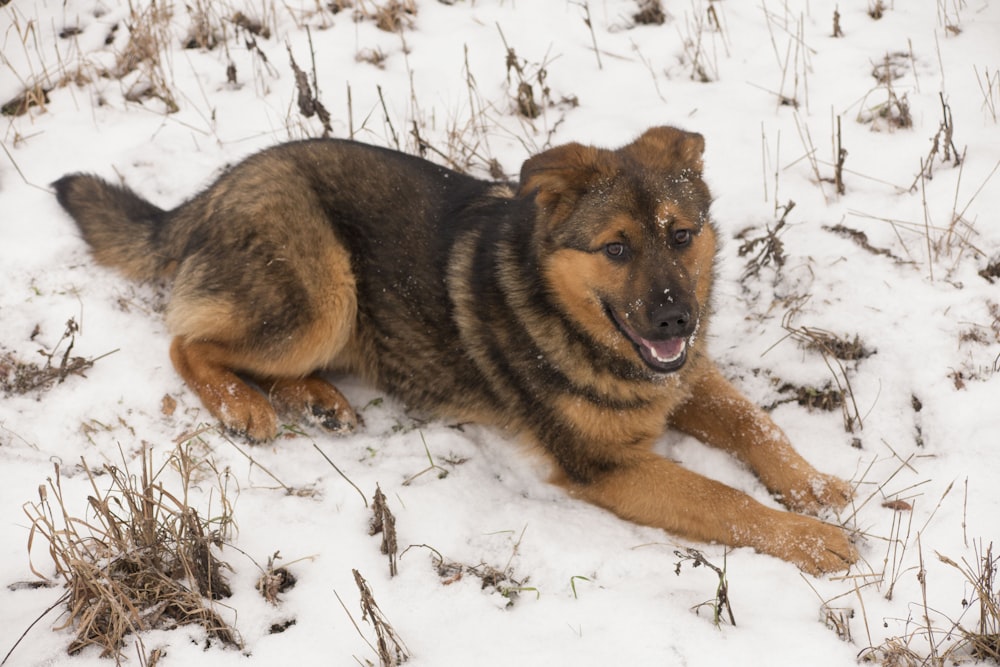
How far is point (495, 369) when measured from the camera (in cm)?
464

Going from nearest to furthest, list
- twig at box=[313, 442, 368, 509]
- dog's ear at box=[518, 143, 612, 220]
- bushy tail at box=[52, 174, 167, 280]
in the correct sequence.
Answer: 1. dog's ear at box=[518, 143, 612, 220]
2. twig at box=[313, 442, 368, 509]
3. bushy tail at box=[52, 174, 167, 280]

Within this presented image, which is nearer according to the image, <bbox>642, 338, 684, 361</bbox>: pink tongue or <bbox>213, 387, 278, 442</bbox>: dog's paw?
<bbox>642, 338, 684, 361</bbox>: pink tongue

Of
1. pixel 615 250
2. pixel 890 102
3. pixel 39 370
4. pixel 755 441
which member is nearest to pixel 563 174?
pixel 615 250

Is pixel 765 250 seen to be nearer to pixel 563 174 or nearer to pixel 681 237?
pixel 681 237

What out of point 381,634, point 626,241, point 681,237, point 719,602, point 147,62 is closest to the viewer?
point 381,634

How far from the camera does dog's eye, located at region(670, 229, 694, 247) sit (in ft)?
13.1

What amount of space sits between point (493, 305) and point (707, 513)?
1.44 meters

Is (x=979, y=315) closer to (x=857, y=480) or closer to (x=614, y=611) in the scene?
(x=857, y=480)

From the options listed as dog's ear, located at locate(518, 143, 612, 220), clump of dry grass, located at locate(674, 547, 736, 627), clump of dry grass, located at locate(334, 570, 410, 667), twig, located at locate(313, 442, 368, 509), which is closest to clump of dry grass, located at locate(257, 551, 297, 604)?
clump of dry grass, located at locate(334, 570, 410, 667)

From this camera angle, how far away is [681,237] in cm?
402

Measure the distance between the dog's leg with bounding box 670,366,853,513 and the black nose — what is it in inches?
37.0

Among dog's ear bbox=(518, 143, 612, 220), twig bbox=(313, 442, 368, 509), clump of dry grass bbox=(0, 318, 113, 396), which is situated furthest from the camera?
clump of dry grass bbox=(0, 318, 113, 396)

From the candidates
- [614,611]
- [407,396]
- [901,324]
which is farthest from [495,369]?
[901,324]

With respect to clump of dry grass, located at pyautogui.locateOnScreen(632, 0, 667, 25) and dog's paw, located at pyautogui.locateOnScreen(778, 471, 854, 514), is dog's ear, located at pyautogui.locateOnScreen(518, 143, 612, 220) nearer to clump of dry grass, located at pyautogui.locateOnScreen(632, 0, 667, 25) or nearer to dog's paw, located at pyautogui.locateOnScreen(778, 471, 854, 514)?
dog's paw, located at pyautogui.locateOnScreen(778, 471, 854, 514)
